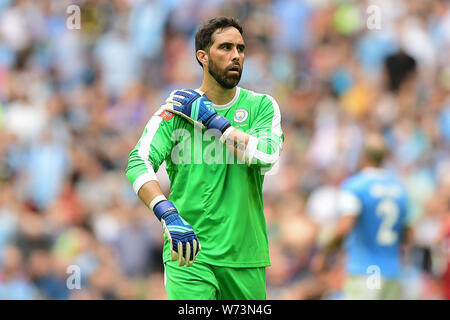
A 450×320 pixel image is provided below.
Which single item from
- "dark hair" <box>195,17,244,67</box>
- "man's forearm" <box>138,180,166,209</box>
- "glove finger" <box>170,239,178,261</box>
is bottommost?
"glove finger" <box>170,239,178,261</box>

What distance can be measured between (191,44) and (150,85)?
3.52 feet

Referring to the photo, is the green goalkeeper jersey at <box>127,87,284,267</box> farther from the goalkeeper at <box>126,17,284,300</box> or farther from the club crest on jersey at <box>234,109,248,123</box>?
the club crest on jersey at <box>234,109,248,123</box>

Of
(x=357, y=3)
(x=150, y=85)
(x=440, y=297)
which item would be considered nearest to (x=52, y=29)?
(x=150, y=85)

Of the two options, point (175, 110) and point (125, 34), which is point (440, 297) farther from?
point (125, 34)

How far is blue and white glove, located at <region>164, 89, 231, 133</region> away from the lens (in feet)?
21.1

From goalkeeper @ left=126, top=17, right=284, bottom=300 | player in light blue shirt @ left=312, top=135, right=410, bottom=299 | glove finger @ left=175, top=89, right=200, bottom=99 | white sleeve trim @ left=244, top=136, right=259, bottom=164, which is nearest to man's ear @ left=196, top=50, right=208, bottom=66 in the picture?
goalkeeper @ left=126, top=17, right=284, bottom=300

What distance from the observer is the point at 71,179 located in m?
13.1

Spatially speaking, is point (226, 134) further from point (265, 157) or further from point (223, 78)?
point (223, 78)

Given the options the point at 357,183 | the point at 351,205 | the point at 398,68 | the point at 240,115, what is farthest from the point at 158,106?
the point at 240,115

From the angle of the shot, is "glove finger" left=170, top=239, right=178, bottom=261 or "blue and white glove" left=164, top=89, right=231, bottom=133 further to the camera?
"blue and white glove" left=164, top=89, right=231, bottom=133

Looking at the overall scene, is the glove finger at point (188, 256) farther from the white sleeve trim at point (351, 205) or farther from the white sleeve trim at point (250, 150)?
the white sleeve trim at point (351, 205)

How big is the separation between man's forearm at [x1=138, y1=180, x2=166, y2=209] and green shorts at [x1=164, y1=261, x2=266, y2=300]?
20.6 inches

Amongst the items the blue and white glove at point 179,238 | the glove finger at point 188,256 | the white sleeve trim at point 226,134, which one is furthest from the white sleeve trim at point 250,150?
the glove finger at point 188,256

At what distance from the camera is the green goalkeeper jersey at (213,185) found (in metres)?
6.55
